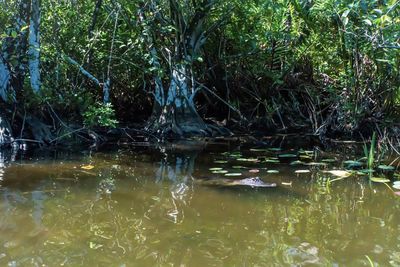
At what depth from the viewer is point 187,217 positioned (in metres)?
3.72

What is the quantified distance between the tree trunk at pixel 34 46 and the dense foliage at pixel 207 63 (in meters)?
0.07

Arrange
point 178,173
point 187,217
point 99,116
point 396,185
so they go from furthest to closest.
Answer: point 99,116, point 178,173, point 396,185, point 187,217

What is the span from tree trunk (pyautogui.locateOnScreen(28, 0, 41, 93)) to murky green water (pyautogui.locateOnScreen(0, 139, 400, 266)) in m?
1.97

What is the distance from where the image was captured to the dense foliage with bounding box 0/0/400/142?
7348 millimetres

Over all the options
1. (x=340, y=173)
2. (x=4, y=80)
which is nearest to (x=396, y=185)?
(x=340, y=173)

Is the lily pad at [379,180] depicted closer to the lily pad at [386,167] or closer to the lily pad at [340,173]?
the lily pad at [340,173]

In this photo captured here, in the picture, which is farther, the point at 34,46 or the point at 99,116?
the point at 99,116

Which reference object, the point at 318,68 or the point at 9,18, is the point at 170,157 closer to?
the point at 9,18

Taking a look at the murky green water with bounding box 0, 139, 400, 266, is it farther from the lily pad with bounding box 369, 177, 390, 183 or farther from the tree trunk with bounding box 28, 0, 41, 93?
the tree trunk with bounding box 28, 0, 41, 93

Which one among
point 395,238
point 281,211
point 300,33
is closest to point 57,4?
point 300,33

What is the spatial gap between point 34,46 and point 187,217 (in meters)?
4.53

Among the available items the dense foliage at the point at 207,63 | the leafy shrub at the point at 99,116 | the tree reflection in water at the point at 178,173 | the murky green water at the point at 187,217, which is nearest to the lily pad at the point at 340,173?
the murky green water at the point at 187,217

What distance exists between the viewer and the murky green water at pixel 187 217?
9.77ft

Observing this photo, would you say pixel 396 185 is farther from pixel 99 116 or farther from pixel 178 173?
pixel 99 116
